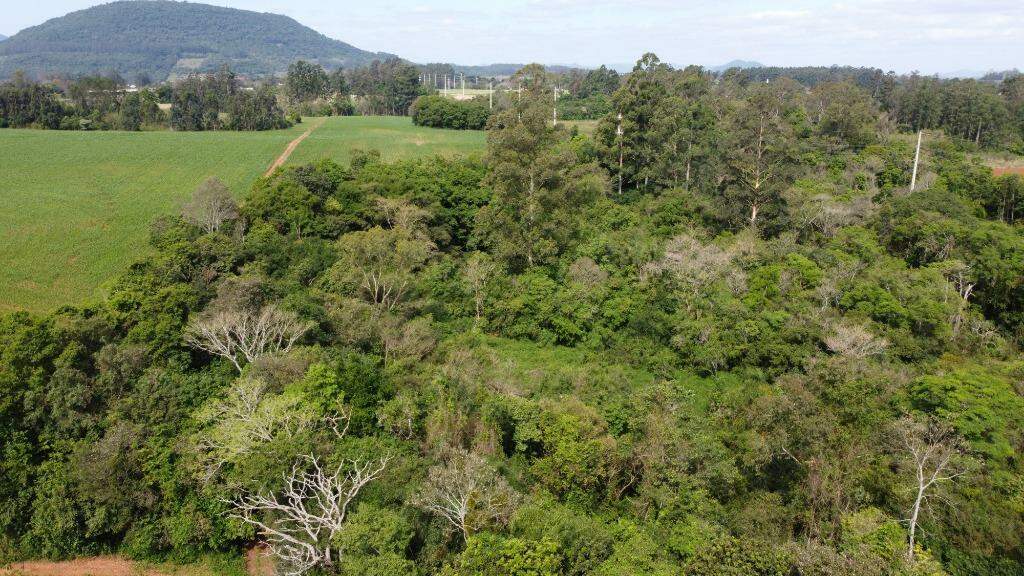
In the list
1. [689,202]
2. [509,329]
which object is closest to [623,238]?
[689,202]

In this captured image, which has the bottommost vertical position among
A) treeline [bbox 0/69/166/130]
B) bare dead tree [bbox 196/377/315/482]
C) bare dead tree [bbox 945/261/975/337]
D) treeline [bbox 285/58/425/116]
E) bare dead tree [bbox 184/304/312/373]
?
bare dead tree [bbox 196/377/315/482]

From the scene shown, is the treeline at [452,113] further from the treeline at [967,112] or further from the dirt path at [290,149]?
the treeline at [967,112]

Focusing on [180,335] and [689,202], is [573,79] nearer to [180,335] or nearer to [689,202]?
[689,202]

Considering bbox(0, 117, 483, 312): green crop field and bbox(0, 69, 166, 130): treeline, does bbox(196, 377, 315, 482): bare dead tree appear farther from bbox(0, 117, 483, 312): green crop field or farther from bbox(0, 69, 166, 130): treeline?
bbox(0, 69, 166, 130): treeline

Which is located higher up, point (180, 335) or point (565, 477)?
point (180, 335)

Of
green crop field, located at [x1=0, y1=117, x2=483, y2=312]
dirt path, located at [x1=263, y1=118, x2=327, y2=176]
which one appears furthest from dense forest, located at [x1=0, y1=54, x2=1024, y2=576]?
dirt path, located at [x1=263, y1=118, x2=327, y2=176]

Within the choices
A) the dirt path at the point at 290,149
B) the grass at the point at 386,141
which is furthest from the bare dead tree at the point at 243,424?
the grass at the point at 386,141

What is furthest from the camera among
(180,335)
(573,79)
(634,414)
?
(573,79)
